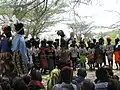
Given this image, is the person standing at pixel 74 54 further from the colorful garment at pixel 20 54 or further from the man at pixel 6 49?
the colorful garment at pixel 20 54

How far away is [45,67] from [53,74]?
7371mm

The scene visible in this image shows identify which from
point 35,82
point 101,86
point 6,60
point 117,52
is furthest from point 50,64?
point 101,86

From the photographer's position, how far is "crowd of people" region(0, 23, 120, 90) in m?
5.71

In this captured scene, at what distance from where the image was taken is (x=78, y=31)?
26.1 m

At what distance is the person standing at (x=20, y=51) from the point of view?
812cm

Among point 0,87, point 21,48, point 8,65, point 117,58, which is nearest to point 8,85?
point 0,87

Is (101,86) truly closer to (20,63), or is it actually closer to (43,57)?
(20,63)

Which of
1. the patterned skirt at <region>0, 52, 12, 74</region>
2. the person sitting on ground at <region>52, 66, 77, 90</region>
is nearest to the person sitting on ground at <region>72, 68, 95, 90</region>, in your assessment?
the person sitting on ground at <region>52, 66, 77, 90</region>

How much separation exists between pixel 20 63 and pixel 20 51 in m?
0.28

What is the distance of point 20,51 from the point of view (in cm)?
816

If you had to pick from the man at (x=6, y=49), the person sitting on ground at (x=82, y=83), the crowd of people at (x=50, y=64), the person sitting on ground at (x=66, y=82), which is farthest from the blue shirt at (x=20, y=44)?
the person sitting on ground at (x=66, y=82)

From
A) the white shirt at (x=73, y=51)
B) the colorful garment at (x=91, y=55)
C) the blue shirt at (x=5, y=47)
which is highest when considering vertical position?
the blue shirt at (x=5, y=47)

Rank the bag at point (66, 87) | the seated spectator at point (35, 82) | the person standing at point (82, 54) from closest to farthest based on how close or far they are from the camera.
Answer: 1. the bag at point (66, 87)
2. the seated spectator at point (35, 82)
3. the person standing at point (82, 54)

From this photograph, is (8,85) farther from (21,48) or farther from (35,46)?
(35,46)
